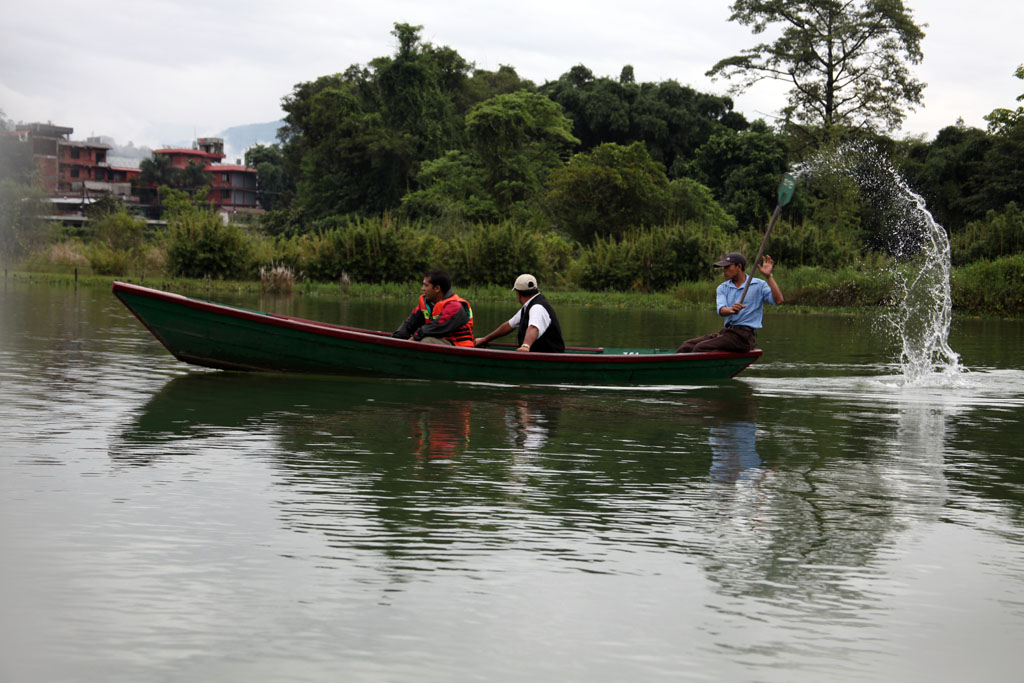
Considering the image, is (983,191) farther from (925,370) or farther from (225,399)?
(225,399)

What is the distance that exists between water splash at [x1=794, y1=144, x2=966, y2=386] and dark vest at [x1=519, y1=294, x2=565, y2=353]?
193 inches

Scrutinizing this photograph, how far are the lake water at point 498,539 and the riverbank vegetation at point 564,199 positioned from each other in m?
23.6

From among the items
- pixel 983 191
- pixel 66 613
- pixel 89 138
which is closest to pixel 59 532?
pixel 66 613

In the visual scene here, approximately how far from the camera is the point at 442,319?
498 inches

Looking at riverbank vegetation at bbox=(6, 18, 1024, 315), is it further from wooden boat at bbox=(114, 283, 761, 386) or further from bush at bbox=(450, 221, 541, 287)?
wooden boat at bbox=(114, 283, 761, 386)

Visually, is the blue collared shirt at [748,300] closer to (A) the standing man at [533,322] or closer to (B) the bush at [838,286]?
(A) the standing man at [533,322]

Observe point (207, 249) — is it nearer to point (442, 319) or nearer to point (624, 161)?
point (624, 161)

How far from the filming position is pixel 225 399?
11.4m

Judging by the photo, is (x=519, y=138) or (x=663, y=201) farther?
(x=519, y=138)

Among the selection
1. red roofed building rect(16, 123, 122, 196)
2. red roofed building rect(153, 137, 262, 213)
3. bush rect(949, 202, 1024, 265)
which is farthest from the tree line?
red roofed building rect(153, 137, 262, 213)

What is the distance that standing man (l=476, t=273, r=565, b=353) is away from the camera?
1236 centimetres

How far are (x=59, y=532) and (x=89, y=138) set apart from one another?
9594 centimetres

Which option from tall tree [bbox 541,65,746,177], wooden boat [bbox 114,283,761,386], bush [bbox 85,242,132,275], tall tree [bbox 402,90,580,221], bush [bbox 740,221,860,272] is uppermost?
tall tree [bbox 541,65,746,177]

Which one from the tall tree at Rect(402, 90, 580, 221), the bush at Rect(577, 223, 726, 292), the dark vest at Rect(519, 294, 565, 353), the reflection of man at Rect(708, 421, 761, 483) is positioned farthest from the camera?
the tall tree at Rect(402, 90, 580, 221)
